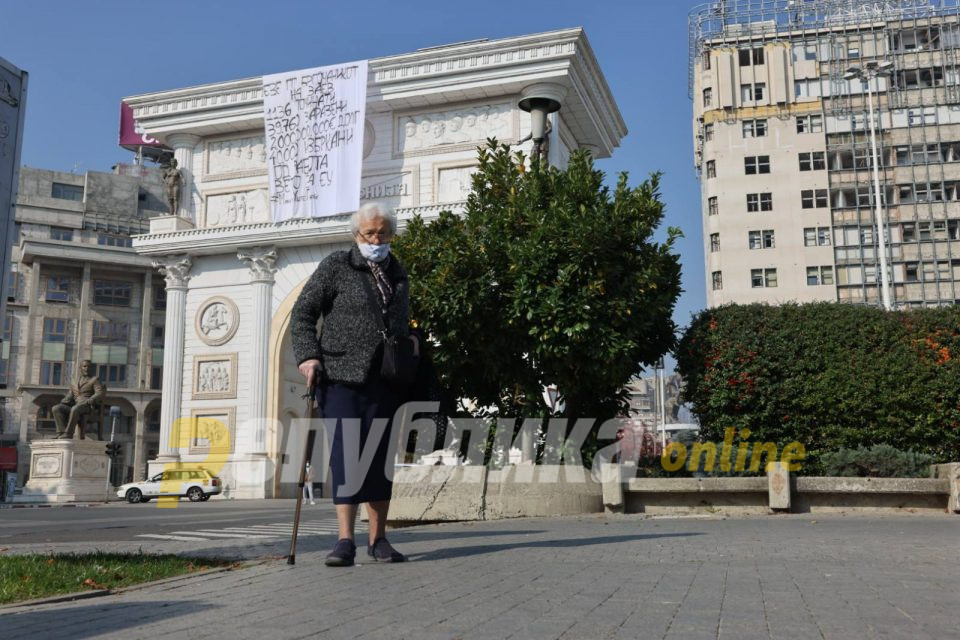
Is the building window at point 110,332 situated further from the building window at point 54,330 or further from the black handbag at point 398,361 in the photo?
the black handbag at point 398,361

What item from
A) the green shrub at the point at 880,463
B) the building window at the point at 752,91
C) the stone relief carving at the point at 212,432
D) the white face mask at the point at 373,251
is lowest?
the green shrub at the point at 880,463

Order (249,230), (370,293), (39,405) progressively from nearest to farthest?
(370,293) < (249,230) < (39,405)

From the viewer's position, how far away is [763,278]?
63094 millimetres

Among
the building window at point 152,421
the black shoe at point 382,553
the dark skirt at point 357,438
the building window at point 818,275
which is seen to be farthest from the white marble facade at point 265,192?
the building window at point 152,421

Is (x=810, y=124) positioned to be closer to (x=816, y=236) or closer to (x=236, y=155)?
(x=816, y=236)

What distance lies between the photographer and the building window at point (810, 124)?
64000 millimetres

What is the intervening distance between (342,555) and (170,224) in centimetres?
3567

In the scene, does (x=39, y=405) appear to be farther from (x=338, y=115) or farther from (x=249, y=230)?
(x=338, y=115)

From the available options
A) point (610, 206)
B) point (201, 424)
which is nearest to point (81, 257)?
point (201, 424)

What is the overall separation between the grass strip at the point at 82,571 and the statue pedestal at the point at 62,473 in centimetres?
2868

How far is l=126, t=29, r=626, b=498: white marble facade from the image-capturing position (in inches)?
1387

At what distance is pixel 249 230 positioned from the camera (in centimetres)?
3731

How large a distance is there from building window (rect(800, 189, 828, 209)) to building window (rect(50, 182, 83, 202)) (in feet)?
182

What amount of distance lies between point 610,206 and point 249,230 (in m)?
25.6
